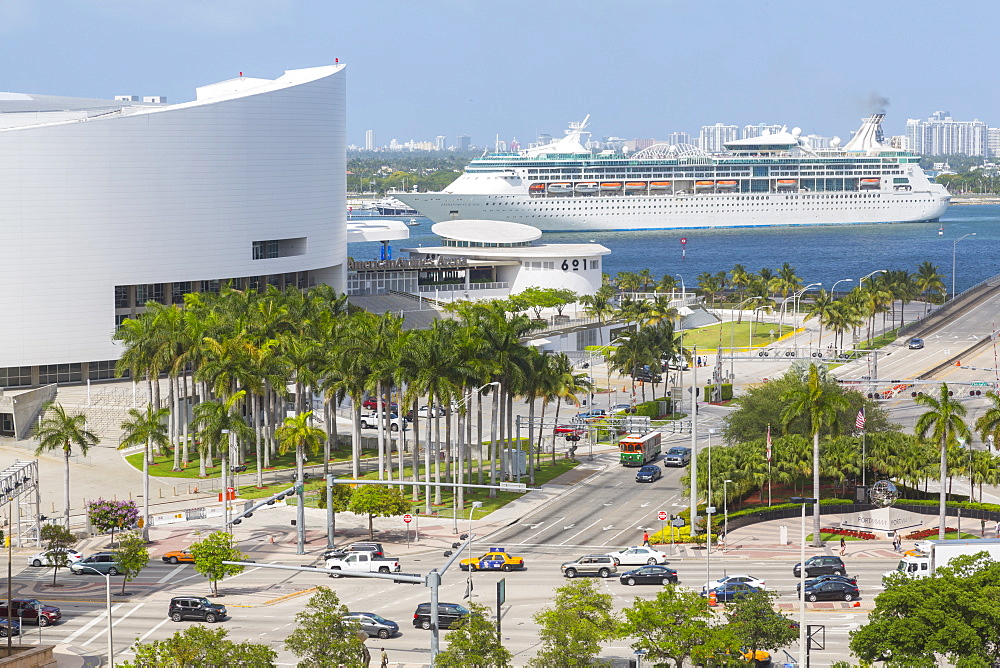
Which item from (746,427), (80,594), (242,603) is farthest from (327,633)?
(746,427)

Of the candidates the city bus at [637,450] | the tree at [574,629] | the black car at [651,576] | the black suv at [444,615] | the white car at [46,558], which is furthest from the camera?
the city bus at [637,450]

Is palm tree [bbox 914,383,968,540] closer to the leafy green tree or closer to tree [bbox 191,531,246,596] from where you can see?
the leafy green tree

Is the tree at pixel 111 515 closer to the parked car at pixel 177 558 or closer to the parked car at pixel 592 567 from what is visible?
the parked car at pixel 177 558

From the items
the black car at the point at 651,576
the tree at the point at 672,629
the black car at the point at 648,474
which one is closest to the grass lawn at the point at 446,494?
the black car at the point at 648,474

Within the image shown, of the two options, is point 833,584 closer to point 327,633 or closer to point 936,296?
point 327,633

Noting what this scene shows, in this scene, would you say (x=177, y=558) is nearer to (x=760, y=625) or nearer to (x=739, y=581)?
(x=739, y=581)

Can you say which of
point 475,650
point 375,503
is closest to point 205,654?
point 475,650

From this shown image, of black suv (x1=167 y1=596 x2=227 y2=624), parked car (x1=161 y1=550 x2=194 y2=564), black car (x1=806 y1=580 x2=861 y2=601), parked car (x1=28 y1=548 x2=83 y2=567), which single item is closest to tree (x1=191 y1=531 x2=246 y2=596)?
black suv (x1=167 y1=596 x2=227 y2=624)
